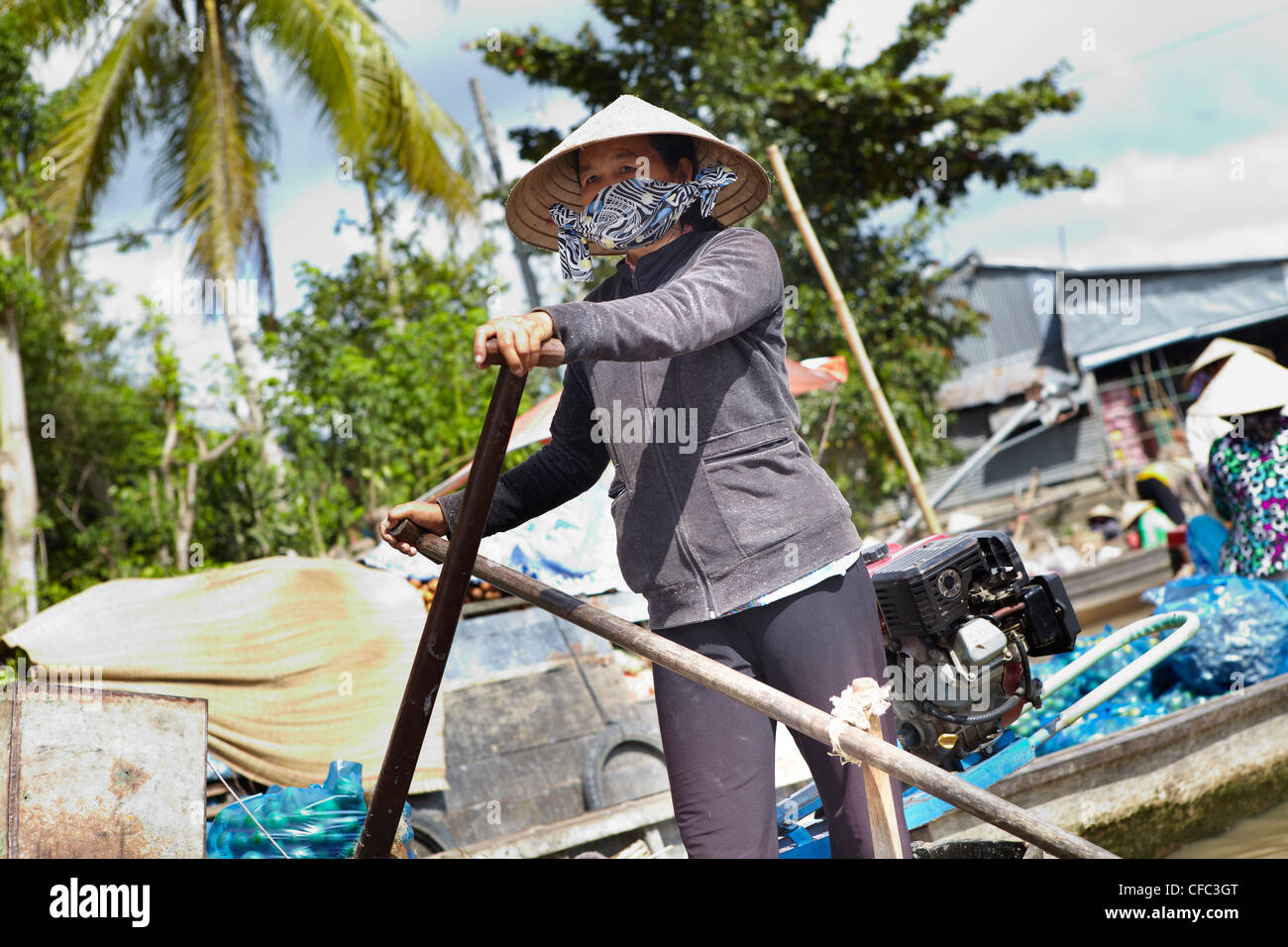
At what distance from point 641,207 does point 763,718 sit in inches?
40.9

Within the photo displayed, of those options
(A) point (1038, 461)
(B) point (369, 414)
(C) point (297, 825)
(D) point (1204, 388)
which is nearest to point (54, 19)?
(B) point (369, 414)

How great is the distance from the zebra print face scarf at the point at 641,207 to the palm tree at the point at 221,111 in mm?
7735

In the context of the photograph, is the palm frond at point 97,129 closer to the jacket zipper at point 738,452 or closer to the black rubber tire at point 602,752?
the black rubber tire at point 602,752

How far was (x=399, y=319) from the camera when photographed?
1281cm

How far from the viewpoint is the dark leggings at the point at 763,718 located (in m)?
1.98

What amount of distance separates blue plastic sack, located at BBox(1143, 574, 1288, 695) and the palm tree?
7.31 metres

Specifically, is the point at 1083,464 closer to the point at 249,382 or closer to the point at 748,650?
the point at 249,382

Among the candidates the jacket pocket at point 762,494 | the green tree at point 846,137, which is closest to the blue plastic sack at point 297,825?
the jacket pocket at point 762,494

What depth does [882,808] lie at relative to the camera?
1906 millimetres

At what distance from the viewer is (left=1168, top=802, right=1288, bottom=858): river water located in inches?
172

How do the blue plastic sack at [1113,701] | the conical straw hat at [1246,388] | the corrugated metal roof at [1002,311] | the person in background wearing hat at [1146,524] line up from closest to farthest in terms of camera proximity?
the conical straw hat at [1246,388] < the blue plastic sack at [1113,701] < the person in background wearing hat at [1146,524] < the corrugated metal roof at [1002,311]

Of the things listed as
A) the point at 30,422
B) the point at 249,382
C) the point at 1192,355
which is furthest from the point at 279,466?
the point at 1192,355

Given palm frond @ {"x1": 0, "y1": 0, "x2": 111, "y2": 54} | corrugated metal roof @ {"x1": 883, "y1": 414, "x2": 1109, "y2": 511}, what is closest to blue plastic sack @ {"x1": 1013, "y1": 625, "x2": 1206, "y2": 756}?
palm frond @ {"x1": 0, "y1": 0, "x2": 111, "y2": 54}

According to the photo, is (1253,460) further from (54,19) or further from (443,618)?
(54,19)
